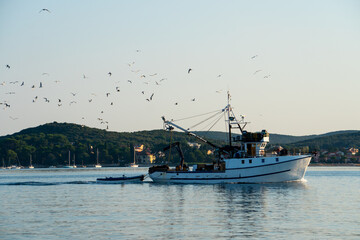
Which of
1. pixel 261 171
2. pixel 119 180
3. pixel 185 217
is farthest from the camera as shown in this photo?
pixel 119 180

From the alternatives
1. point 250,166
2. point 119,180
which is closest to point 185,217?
point 250,166

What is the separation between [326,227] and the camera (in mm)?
38875

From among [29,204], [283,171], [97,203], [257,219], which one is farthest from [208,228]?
[283,171]

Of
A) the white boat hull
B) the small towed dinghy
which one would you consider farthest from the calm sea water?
the small towed dinghy

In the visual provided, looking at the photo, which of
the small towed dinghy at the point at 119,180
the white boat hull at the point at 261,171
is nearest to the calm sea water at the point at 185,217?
the white boat hull at the point at 261,171

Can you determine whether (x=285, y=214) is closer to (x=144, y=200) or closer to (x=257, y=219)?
(x=257, y=219)

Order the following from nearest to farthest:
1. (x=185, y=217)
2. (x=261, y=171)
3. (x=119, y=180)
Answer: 1. (x=185, y=217)
2. (x=261, y=171)
3. (x=119, y=180)

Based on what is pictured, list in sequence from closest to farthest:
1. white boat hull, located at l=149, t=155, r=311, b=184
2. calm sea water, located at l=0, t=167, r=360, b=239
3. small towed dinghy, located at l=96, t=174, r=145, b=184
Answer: calm sea water, located at l=0, t=167, r=360, b=239 < white boat hull, located at l=149, t=155, r=311, b=184 < small towed dinghy, located at l=96, t=174, r=145, b=184

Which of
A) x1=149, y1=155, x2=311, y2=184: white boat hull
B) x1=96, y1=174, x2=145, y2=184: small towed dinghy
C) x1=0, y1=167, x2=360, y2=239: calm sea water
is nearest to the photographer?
x1=0, y1=167, x2=360, y2=239: calm sea water

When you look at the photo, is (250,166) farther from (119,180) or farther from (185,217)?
(185,217)

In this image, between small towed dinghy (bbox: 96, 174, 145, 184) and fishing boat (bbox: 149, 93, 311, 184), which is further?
Answer: small towed dinghy (bbox: 96, 174, 145, 184)

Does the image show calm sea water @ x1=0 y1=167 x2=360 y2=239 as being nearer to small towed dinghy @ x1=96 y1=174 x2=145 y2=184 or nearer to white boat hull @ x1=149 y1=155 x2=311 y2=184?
white boat hull @ x1=149 y1=155 x2=311 y2=184

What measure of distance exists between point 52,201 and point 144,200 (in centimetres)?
992

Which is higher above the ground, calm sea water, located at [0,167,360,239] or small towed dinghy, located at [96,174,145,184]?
small towed dinghy, located at [96,174,145,184]
